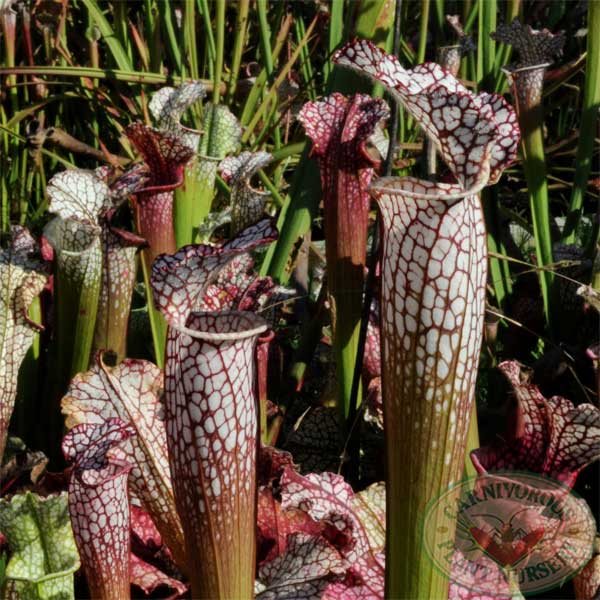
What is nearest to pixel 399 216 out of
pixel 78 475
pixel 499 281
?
pixel 78 475

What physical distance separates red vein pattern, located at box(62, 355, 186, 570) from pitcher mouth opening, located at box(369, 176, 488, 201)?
15.8 inches

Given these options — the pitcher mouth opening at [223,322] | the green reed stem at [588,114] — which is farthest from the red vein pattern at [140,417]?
the green reed stem at [588,114]

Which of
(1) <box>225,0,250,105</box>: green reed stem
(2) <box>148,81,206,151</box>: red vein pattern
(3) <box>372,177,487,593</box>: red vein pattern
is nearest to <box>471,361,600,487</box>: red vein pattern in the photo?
(3) <box>372,177,487,593</box>: red vein pattern

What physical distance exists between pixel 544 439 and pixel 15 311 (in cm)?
68

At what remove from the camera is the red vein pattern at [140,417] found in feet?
2.83

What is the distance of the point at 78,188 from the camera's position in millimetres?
1064

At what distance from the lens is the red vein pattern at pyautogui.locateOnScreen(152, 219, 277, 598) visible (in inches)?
24.9

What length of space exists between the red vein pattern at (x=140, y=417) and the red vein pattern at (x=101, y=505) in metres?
0.07

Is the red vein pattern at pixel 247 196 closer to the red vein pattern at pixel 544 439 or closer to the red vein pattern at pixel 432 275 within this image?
the red vein pattern at pixel 544 439

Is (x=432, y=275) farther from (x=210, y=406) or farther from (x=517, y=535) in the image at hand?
(x=517, y=535)

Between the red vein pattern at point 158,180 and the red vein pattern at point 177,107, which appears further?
the red vein pattern at point 177,107

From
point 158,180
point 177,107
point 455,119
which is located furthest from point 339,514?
point 177,107

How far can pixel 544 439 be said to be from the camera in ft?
2.96

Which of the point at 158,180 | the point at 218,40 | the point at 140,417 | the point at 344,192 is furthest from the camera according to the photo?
the point at 218,40
